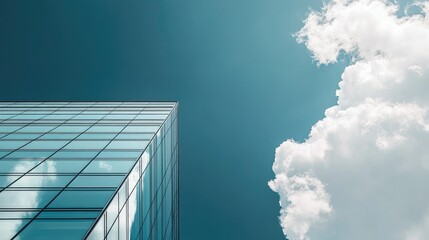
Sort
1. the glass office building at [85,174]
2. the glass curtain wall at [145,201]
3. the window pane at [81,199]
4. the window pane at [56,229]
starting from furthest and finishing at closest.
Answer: the glass curtain wall at [145,201], the window pane at [81,199], the glass office building at [85,174], the window pane at [56,229]

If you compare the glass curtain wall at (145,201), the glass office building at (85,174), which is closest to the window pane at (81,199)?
the glass office building at (85,174)

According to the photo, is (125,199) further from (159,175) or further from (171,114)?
(171,114)

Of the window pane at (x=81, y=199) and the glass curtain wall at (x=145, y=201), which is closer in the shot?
the window pane at (x=81, y=199)

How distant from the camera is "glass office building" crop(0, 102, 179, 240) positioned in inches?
579

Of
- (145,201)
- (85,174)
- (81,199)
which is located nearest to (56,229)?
(81,199)

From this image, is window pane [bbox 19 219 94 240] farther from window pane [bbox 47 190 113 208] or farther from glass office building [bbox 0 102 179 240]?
window pane [bbox 47 190 113 208]

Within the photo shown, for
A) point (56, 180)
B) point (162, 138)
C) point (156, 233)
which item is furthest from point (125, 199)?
point (162, 138)

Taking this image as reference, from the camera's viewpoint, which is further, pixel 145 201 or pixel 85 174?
pixel 145 201

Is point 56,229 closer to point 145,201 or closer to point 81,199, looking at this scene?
point 81,199

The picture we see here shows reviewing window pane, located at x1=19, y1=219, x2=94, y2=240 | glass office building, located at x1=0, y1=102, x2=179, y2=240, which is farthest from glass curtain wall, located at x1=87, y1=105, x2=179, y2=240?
window pane, located at x1=19, y1=219, x2=94, y2=240

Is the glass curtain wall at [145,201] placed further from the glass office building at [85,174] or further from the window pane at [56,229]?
the window pane at [56,229]

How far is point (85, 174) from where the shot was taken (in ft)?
61.8

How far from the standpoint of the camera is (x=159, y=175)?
87.9 ft

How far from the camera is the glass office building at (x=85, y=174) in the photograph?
14.7 meters
